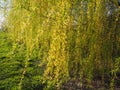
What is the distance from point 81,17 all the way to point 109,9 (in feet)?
1.64

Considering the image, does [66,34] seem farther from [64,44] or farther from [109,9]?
[109,9]

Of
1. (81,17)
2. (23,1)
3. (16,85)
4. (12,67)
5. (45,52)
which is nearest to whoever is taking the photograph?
(81,17)

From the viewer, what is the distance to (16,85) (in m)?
7.85

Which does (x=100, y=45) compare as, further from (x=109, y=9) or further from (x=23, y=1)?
(x=23, y=1)

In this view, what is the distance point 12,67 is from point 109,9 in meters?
5.16

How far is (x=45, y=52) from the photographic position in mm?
6465

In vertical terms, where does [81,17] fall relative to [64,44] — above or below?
above

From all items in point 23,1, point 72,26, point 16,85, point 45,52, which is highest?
point 23,1

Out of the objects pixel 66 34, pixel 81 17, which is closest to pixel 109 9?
pixel 81 17

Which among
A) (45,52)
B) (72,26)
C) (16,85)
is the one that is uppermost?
(72,26)

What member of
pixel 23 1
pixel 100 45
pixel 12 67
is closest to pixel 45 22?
pixel 23 1

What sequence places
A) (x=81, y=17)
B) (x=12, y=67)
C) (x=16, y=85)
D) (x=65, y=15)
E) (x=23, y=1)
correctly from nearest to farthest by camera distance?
(x=65, y=15)
(x=81, y=17)
(x=23, y=1)
(x=16, y=85)
(x=12, y=67)

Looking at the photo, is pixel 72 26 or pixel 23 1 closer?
pixel 72 26

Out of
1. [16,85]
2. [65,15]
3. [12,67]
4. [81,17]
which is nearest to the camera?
[65,15]
